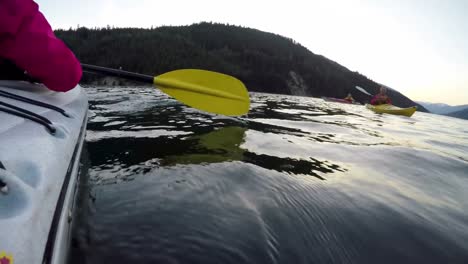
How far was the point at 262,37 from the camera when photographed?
379ft

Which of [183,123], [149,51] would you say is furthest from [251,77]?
[183,123]

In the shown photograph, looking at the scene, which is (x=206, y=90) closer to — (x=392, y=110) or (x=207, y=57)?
(x=392, y=110)

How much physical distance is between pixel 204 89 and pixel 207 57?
212 feet

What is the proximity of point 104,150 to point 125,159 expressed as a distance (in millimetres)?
506

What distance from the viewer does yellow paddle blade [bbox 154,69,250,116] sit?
15.0 ft

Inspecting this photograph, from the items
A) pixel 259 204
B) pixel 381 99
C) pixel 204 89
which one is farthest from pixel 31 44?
pixel 381 99

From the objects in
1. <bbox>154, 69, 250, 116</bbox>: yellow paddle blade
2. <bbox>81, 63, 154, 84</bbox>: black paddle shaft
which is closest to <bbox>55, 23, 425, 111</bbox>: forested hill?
<bbox>154, 69, 250, 116</bbox>: yellow paddle blade

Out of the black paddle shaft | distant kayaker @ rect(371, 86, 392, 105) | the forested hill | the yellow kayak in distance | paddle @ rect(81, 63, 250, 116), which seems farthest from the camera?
the forested hill

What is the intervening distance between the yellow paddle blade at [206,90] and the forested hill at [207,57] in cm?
4082

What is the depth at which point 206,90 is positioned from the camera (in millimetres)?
4848

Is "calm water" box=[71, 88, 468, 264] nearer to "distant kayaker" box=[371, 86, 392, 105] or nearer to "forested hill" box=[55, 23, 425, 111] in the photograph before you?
"distant kayaker" box=[371, 86, 392, 105]

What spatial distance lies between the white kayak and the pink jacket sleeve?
0.44 metres

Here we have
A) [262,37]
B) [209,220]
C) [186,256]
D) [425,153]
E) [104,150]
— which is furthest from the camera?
[262,37]

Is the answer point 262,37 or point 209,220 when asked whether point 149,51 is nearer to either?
point 209,220
